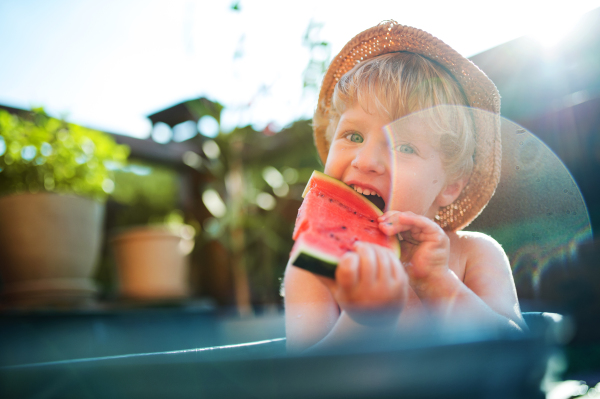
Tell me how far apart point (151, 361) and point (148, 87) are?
3.13 feet

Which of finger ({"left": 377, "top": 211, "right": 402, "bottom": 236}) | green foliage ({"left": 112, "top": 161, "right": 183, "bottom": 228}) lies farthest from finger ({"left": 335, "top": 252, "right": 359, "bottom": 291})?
green foliage ({"left": 112, "top": 161, "right": 183, "bottom": 228})

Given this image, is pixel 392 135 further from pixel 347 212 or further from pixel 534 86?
pixel 534 86

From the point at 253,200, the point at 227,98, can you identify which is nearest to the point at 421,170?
the point at 227,98

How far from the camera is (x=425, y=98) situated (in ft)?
2.12

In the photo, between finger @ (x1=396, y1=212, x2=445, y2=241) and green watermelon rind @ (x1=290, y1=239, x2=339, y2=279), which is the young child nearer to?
finger @ (x1=396, y1=212, x2=445, y2=241)

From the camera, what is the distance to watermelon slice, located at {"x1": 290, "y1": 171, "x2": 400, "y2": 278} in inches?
15.4

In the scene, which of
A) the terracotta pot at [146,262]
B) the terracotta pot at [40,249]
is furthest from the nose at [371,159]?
the terracotta pot at [146,262]

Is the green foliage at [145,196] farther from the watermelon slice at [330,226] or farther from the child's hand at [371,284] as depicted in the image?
the child's hand at [371,284]

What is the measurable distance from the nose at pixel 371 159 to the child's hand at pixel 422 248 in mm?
70

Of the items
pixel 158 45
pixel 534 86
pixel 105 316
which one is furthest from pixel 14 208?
pixel 534 86

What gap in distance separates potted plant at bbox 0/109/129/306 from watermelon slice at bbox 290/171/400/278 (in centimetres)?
178

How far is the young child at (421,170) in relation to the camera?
545 mm

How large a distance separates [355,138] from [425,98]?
0.13 m

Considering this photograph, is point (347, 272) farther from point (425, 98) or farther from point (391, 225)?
point (425, 98)
